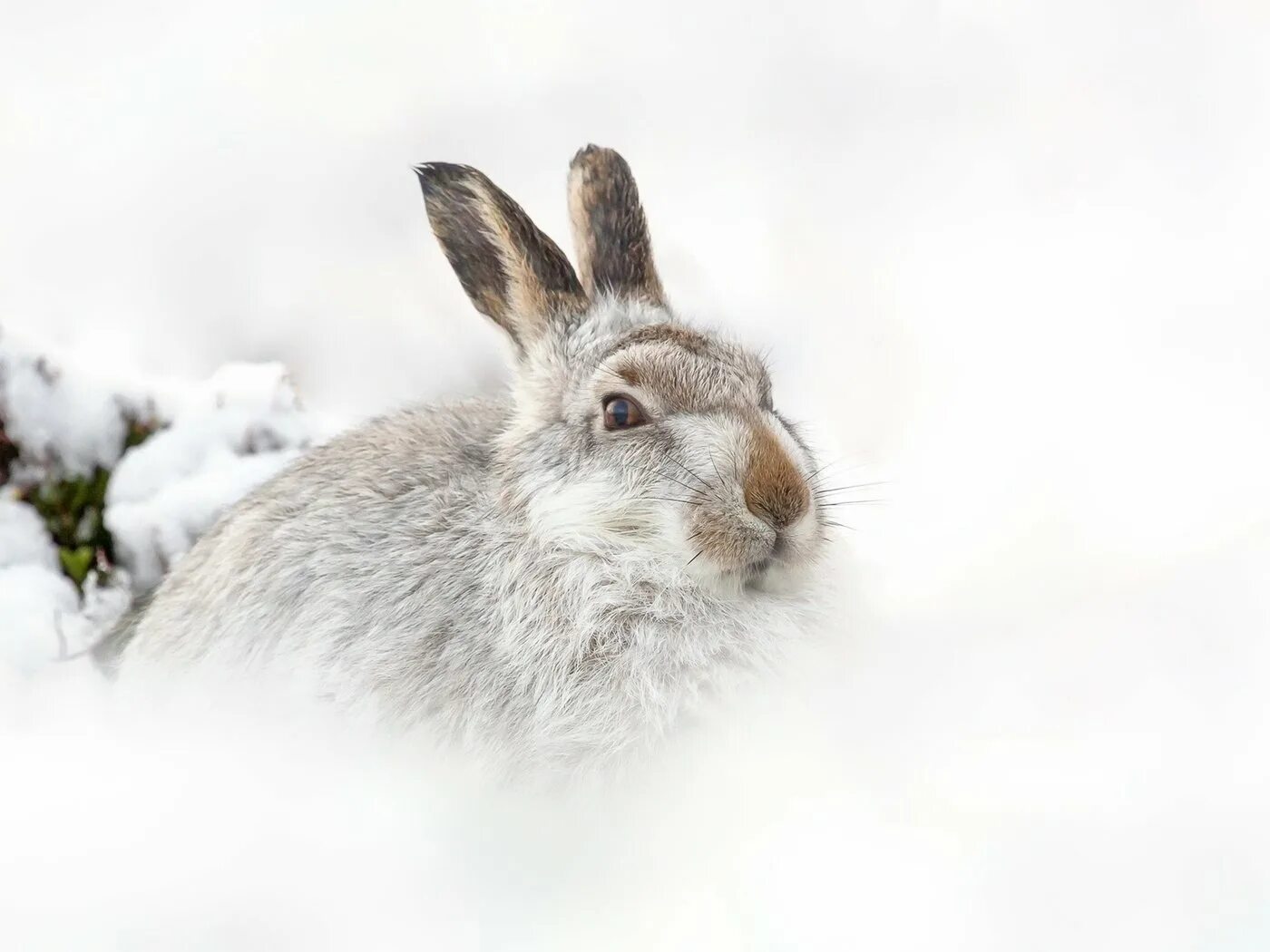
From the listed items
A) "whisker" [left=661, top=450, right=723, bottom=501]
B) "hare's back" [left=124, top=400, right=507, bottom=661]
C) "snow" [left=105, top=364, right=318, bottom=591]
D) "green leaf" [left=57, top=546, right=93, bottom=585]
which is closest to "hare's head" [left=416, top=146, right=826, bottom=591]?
"whisker" [left=661, top=450, right=723, bottom=501]

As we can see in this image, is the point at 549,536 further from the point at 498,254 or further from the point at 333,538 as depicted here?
the point at 498,254

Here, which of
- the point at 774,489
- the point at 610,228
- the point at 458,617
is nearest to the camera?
the point at 774,489

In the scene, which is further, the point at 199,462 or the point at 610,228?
the point at 199,462

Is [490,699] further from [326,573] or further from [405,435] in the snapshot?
[405,435]

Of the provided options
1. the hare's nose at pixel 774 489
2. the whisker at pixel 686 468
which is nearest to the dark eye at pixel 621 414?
the whisker at pixel 686 468

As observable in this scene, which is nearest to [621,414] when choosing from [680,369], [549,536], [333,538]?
[680,369]

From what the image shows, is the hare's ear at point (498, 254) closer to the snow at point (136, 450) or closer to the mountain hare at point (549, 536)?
the mountain hare at point (549, 536)

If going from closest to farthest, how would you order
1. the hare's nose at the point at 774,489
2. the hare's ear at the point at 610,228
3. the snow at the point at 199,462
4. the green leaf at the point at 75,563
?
the hare's nose at the point at 774,489 → the hare's ear at the point at 610,228 → the green leaf at the point at 75,563 → the snow at the point at 199,462
